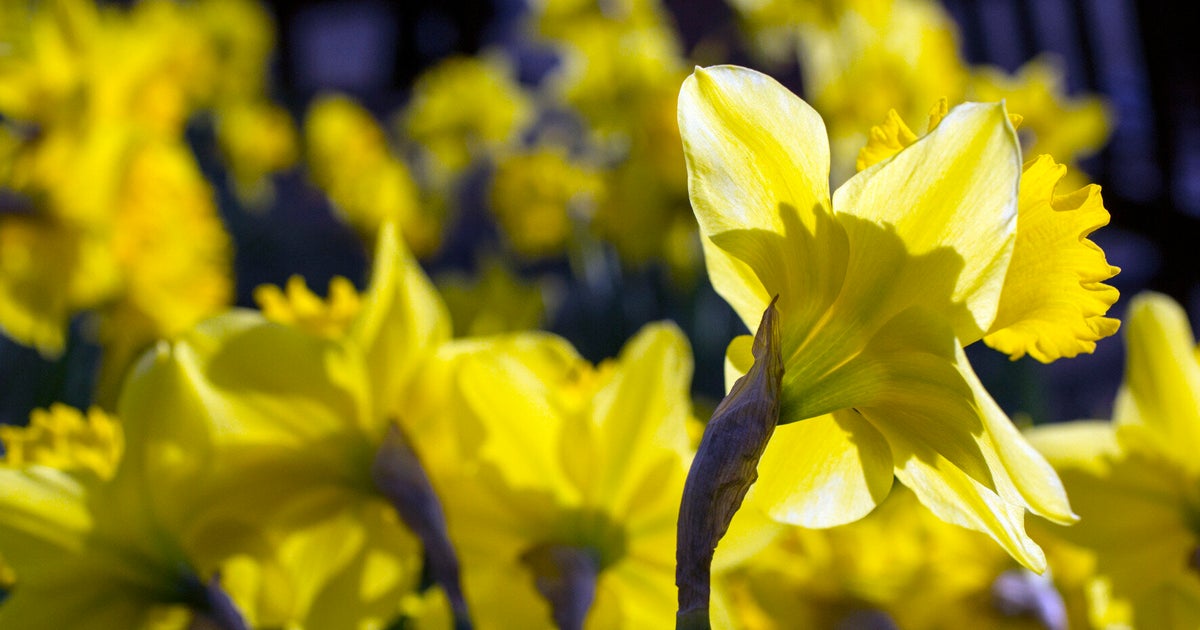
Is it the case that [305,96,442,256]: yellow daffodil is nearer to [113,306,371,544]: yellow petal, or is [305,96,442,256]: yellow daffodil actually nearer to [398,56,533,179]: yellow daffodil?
[398,56,533,179]: yellow daffodil

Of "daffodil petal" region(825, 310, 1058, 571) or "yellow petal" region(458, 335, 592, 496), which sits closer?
"daffodil petal" region(825, 310, 1058, 571)

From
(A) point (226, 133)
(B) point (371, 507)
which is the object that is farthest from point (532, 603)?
(A) point (226, 133)

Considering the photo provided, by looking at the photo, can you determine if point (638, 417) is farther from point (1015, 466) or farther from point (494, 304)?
point (494, 304)

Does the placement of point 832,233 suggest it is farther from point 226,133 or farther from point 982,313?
point 226,133

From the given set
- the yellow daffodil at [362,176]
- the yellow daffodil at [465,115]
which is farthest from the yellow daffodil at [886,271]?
the yellow daffodil at [465,115]

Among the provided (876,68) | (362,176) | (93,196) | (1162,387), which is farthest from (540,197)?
(1162,387)

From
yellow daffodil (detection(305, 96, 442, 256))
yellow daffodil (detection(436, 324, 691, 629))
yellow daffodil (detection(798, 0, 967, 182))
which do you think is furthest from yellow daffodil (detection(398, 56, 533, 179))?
yellow daffodil (detection(436, 324, 691, 629))
